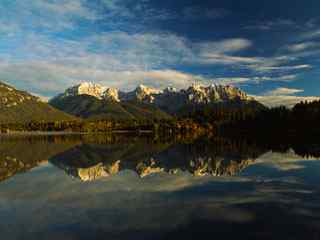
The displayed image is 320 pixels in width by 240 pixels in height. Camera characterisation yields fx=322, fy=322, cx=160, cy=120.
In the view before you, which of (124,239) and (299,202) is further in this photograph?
(299,202)

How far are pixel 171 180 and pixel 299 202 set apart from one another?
13.6 meters

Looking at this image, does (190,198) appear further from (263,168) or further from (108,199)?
(263,168)

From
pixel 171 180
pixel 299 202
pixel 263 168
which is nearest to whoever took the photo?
→ pixel 299 202

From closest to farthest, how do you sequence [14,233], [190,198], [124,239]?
[124,239] < [14,233] < [190,198]

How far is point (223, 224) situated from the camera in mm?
17719

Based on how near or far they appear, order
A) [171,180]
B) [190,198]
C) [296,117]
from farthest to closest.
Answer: [296,117] → [171,180] → [190,198]

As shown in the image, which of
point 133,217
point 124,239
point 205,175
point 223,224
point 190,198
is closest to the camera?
point 124,239

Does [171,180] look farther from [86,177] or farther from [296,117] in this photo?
[296,117]

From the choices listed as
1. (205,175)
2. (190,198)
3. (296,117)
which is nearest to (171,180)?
(205,175)

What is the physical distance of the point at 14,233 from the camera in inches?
653

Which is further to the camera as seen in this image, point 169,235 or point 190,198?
point 190,198

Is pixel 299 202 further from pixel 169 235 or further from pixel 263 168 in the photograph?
pixel 263 168

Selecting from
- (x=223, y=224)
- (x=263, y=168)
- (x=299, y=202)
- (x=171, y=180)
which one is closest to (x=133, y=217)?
(x=223, y=224)

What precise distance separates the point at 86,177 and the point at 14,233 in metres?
19.8
